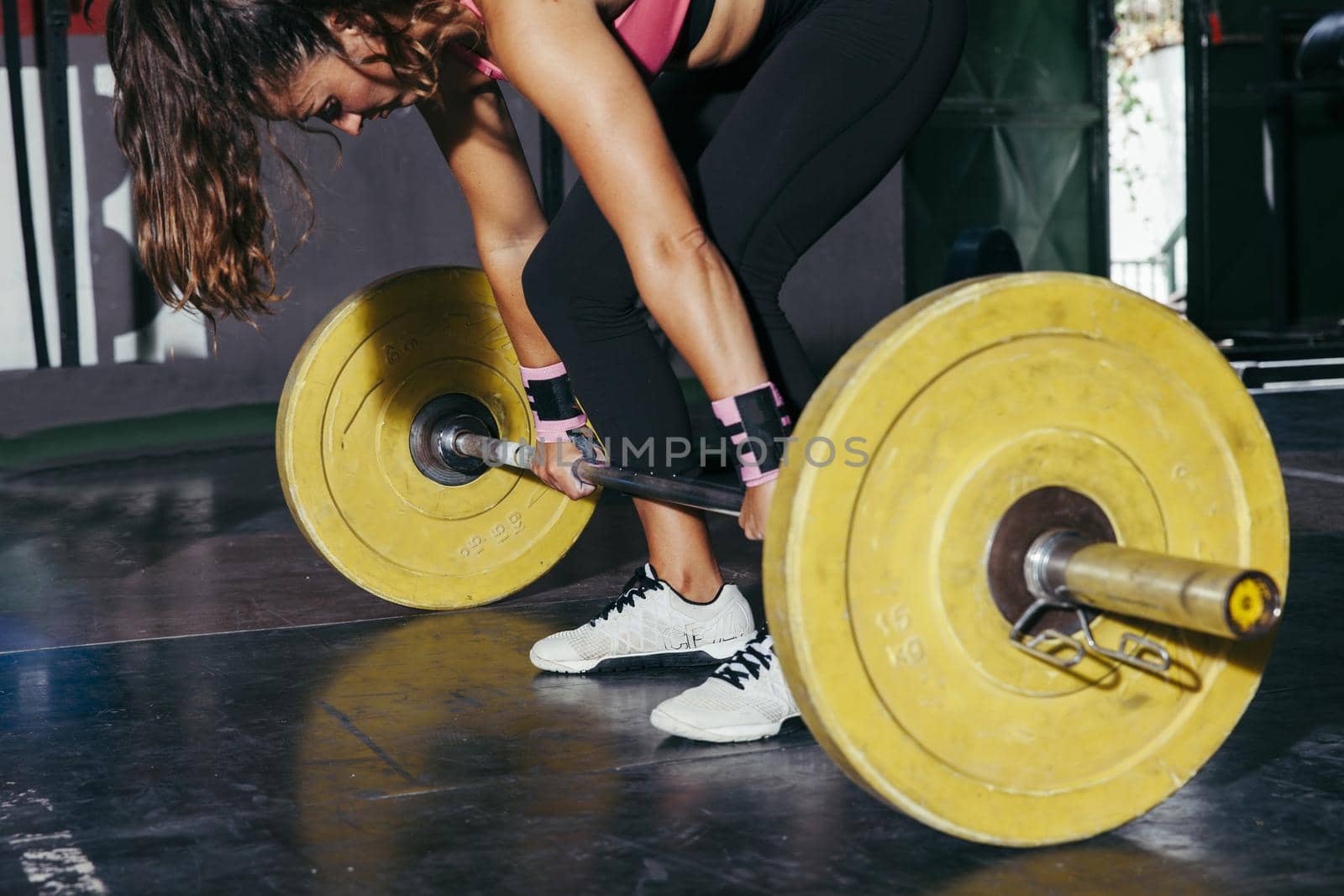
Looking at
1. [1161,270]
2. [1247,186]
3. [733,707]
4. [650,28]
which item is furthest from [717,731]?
[1161,270]

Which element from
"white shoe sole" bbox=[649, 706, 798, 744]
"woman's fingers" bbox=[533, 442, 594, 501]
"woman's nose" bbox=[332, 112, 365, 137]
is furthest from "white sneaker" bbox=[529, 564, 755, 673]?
"woman's nose" bbox=[332, 112, 365, 137]

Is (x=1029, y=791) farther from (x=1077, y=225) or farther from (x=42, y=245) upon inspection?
(x=1077, y=225)

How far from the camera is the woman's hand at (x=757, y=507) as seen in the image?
1.23m

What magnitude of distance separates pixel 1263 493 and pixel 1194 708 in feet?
0.61

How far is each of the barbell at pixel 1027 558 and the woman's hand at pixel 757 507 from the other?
7.0 inches

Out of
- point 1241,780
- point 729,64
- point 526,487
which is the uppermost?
point 729,64

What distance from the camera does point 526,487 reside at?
2199 millimetres

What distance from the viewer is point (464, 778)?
1.35 metres

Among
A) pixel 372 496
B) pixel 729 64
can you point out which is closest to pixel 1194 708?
pixel 729 64

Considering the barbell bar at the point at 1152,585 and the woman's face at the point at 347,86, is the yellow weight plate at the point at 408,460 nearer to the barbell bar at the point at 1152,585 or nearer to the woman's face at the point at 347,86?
the woman's face at the point at 347,86

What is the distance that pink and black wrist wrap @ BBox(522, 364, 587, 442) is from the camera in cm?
187

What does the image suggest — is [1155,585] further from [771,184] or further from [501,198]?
[501,198]

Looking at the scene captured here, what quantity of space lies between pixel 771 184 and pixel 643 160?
0.25 m

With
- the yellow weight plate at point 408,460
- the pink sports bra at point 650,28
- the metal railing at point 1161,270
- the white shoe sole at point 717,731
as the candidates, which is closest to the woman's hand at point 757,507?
the white shoe sole at point 717,731
